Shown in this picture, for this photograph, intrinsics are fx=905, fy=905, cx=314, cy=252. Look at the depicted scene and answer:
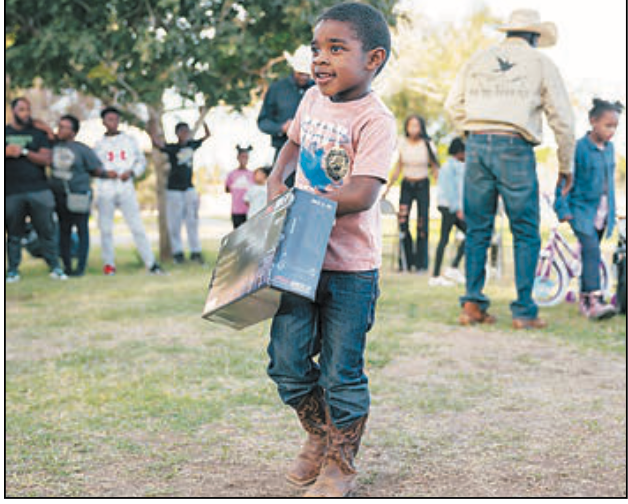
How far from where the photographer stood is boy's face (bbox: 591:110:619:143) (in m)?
7.18

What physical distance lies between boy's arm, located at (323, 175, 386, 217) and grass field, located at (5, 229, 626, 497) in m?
1.07

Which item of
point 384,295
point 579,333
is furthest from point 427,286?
point 579,333

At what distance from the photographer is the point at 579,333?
6.54 m

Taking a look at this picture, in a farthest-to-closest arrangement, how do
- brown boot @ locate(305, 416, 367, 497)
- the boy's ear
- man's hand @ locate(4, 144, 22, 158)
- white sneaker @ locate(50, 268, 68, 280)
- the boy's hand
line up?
white sneaker @ locate(50, 268, 68, 280), man's hand @ locate(4, 144, 22, 158), the boy's hand, brown boot @ locate(305, 416, 367, 497), the boy's ear

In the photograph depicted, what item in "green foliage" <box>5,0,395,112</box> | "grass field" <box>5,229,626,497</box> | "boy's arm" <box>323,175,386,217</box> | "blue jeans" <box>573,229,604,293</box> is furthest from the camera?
"green foliage" <box>5,0,395,112</box>

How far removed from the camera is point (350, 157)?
3.08 m

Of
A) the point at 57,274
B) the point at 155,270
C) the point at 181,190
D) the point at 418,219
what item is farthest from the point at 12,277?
the point at 418,219

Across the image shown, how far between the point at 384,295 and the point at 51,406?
191 inches

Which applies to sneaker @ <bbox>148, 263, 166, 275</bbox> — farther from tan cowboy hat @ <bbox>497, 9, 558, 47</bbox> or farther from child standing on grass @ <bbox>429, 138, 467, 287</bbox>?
tan cowboy hat @ <bbox>497, 9, 558, 47</bbox>

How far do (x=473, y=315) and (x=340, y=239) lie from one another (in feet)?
13.1

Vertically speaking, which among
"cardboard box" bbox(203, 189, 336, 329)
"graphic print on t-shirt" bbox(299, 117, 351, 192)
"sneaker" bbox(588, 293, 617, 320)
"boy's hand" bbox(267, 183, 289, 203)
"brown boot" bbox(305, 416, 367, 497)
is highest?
"graphic print on t-shirt" bbox(299, 117, 351, 192)

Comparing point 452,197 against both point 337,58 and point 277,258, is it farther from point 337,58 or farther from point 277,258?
point 277,258

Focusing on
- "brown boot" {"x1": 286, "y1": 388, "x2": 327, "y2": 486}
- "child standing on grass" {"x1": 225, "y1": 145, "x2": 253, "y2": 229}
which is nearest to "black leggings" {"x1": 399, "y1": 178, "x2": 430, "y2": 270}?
"child standing on grass" {"x1": 225, "y1": 145, "x2": 253, "y2": 229}

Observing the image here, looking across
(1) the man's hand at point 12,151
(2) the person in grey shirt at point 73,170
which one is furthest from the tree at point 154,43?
(1) the man's hand at point 12,151
